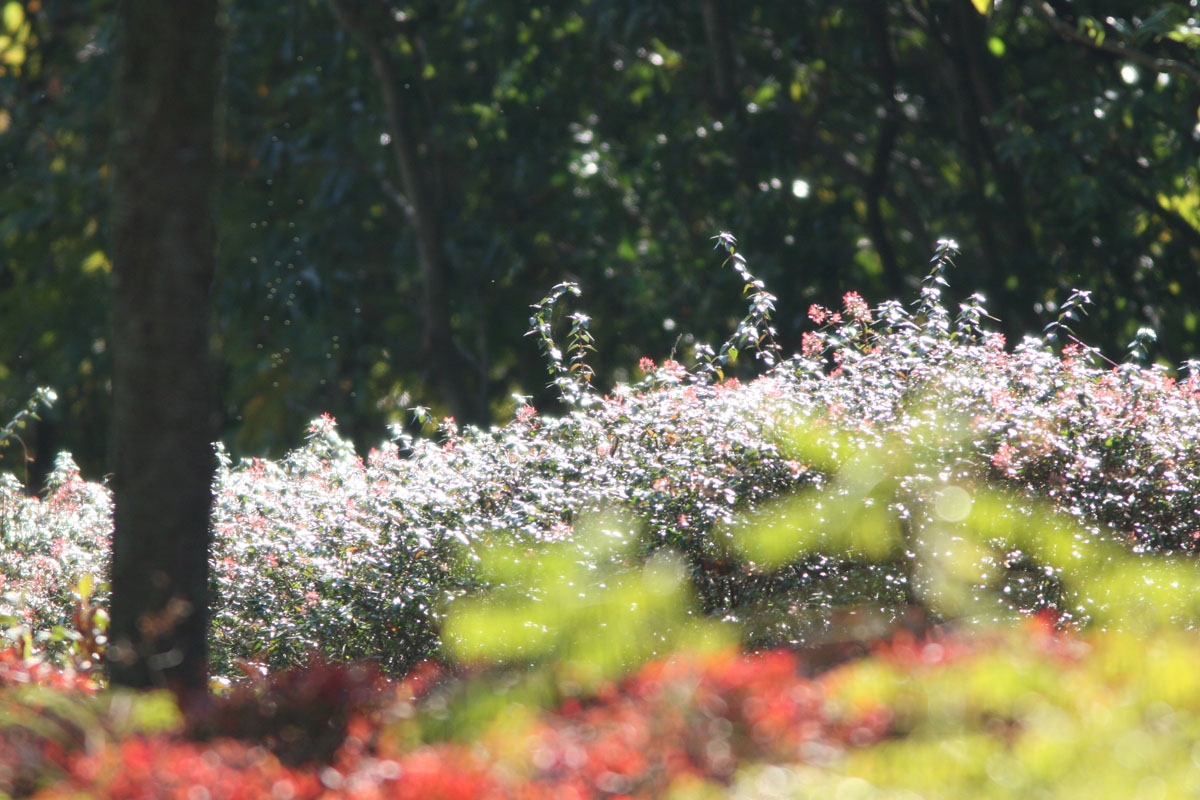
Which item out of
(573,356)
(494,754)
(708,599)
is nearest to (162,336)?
(494,754)

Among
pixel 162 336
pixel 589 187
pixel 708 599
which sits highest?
pixel 589 187

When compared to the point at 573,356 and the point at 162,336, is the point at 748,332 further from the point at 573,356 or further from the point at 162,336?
the point at 162,336

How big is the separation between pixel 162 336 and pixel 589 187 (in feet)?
28.6

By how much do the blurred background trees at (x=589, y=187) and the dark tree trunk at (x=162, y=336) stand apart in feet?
24.4

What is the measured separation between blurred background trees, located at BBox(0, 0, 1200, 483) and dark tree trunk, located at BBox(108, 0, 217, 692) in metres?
7.42

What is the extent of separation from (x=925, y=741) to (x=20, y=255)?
14.1 metres

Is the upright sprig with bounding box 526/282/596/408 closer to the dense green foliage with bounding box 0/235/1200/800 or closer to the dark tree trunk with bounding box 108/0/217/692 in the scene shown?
the dense green foliage with bounding box 0/235/1200/800

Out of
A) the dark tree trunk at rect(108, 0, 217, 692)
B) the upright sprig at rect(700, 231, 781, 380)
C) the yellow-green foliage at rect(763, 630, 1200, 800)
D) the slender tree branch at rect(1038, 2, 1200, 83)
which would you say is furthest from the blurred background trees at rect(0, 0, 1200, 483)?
Result: the yellow-green foliage at rect(763, 630, 1200, 800)

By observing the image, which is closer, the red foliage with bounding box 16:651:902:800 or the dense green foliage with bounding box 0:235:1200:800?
the red foliage with bounding box 16:651:902:800

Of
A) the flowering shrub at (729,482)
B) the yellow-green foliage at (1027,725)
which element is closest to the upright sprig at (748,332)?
the flowering shrub at (729,482)

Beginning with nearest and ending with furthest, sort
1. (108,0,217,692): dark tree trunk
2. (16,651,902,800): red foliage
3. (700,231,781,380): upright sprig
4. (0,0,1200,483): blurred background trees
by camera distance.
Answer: (16,651,902,800): red foliage
(108,0,217,692): dark tree trunk
(700,231,781,380): upright sprig
(0,0,1200,483): blurred background trees

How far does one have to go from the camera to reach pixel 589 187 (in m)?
12.9

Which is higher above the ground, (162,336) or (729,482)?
(729,482)

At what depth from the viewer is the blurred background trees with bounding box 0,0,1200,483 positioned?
12.0m
